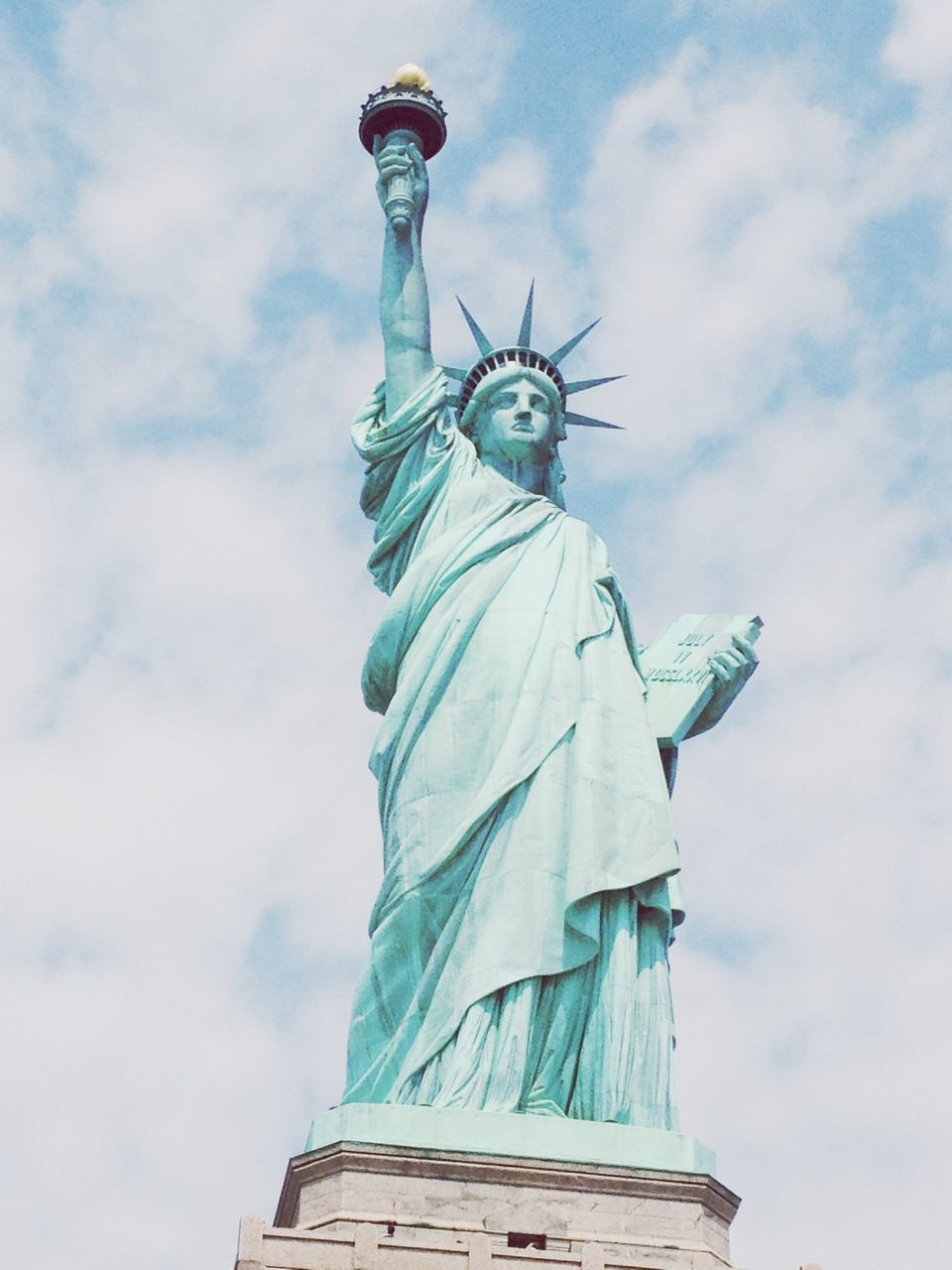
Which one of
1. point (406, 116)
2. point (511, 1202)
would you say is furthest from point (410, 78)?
point (511, 1202)

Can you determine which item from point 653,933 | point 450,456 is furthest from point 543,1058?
point 450,456

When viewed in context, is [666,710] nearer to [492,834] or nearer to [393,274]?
[492,834]

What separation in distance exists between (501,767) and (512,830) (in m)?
0.50

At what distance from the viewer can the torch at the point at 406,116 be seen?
71.6ft

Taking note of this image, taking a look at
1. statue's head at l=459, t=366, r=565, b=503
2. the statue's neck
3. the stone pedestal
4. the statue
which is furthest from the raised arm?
the stone pedestal

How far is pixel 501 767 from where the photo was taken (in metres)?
18.3

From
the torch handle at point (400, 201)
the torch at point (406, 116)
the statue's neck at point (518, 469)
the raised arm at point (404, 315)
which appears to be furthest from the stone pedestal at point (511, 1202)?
the torch at point (406, 116)

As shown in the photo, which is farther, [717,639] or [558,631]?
[717,639]

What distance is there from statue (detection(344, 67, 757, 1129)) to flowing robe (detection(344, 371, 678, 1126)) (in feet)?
0.05

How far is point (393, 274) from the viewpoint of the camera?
20984mm

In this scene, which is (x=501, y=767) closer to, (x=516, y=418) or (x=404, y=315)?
(x=516, y=418)

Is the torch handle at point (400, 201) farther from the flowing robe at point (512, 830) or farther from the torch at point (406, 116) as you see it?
the flowing robe at point (512, 830)

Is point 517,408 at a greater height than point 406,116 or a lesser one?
lesser

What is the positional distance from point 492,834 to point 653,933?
4.31 ft
